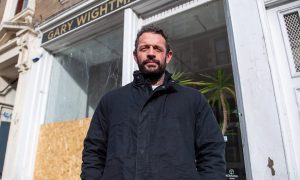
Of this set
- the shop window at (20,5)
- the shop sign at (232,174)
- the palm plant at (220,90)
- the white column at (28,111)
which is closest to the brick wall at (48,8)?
the white column at (28,111)

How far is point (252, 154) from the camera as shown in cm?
266

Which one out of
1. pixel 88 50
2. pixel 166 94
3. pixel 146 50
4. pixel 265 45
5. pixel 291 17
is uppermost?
pixel 88 50

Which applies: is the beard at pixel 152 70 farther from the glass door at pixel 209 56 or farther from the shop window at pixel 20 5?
the shop window at pixel 20 5

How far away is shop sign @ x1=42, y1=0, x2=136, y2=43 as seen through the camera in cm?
471

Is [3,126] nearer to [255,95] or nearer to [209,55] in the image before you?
[209,55]

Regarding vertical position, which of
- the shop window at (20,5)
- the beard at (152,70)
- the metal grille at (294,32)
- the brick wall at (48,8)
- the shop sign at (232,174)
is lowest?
the shop sign at (232,174)

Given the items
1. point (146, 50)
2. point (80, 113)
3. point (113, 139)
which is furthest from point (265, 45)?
point (80, 113)

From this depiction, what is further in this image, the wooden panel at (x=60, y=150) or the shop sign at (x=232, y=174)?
the wooden panel at (x=60, y=150)

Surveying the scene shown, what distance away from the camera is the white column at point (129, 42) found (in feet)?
13.3

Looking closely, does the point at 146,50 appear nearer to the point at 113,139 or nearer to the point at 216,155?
the point at 113,139

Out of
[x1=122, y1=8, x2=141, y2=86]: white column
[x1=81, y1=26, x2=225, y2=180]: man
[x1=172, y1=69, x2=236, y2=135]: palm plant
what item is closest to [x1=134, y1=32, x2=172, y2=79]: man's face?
[x1=81, y1=26, x2=225, y2=180]: man

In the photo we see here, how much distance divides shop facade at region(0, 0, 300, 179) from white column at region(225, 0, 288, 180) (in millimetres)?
10

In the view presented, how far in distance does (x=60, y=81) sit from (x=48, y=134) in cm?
124

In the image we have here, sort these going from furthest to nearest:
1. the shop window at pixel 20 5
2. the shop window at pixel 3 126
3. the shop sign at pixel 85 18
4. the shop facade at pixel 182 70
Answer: the shop window at pixel 20 5
the shop window at pixel 3 126
the shop sign at pixel 85 18
the shop facade at pixel 182 70
